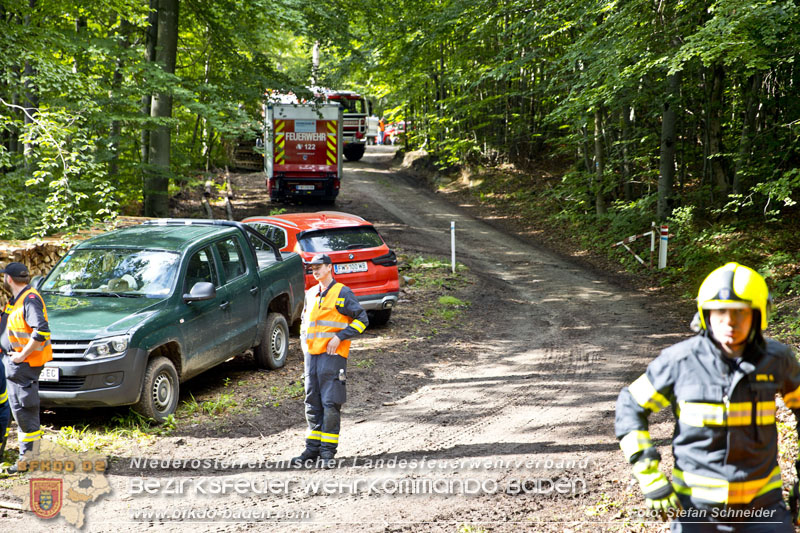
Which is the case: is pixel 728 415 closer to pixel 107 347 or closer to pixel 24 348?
pixel 24 348

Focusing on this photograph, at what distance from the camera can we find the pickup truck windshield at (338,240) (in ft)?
35.3

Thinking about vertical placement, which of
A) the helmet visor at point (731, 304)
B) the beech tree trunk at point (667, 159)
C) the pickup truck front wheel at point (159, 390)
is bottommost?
the pickup truck front wheel at point (159, 390)

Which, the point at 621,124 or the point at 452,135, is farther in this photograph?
the point at 452,135

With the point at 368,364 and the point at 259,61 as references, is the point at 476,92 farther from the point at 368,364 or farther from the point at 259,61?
the point at 368,364

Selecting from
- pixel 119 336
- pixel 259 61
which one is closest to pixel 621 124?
pixel 259 61

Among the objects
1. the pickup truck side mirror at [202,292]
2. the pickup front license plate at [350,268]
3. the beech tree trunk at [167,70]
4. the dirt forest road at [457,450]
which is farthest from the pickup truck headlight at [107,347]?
the beech tree trunk at [167,70]

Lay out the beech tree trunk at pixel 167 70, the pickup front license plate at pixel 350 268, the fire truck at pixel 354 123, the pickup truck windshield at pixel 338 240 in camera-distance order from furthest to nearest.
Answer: the fire truck at pixel 354 123 → the beech tree trunk at pixel 167 70 → the pickup truck windshield at pixel 338 240 → the pickup front license plate at pixel 350 268

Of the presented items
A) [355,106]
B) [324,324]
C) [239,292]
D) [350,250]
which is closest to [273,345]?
[239,292]

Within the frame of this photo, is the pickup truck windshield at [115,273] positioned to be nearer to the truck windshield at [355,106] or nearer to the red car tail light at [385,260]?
the red car tail light at [385,260]

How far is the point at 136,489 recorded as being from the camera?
5480 millimetres

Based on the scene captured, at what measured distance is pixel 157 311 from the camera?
7059mm

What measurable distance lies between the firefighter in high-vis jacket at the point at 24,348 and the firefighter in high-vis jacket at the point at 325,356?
2189 mm

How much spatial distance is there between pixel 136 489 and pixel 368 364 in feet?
14.0

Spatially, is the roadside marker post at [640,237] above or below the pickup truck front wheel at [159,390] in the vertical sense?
above
